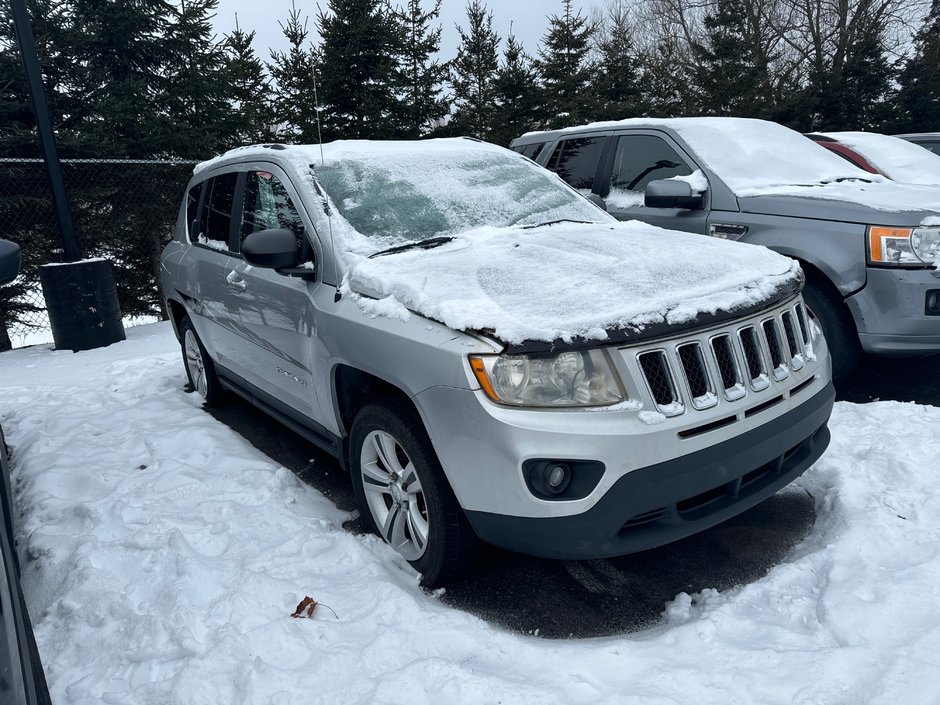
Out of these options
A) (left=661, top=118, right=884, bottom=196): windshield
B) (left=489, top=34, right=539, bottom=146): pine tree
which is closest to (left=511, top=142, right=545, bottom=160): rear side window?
(left=661, top=118, right=884, bottom=196): windshield

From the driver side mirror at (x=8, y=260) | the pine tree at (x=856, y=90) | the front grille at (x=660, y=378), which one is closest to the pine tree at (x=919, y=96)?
the pine tree at (x=856, y=90)

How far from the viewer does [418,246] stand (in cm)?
325

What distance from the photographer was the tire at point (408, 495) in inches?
104

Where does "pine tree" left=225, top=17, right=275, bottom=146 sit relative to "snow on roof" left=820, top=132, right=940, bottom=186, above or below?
above

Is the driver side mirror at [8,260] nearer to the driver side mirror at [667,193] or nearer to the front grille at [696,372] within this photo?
the front grille at [696,372]

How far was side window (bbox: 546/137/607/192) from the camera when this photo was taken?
6.18m

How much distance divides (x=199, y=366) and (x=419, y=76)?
42.0 ft

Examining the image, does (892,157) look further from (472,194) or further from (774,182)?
(472,194)

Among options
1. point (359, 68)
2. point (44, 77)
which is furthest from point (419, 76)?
point (44, 77)

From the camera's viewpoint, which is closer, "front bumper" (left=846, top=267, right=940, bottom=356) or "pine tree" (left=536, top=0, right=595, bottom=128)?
"front bumper" (left=846, top=267, right=940, bottom=356)

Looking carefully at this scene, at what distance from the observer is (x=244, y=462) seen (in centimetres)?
411

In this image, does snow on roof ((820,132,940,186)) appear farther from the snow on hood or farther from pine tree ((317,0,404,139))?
pine tree ((317,0,404,139))

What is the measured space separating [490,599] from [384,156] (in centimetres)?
230

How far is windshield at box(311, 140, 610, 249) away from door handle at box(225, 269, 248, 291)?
0.82m
